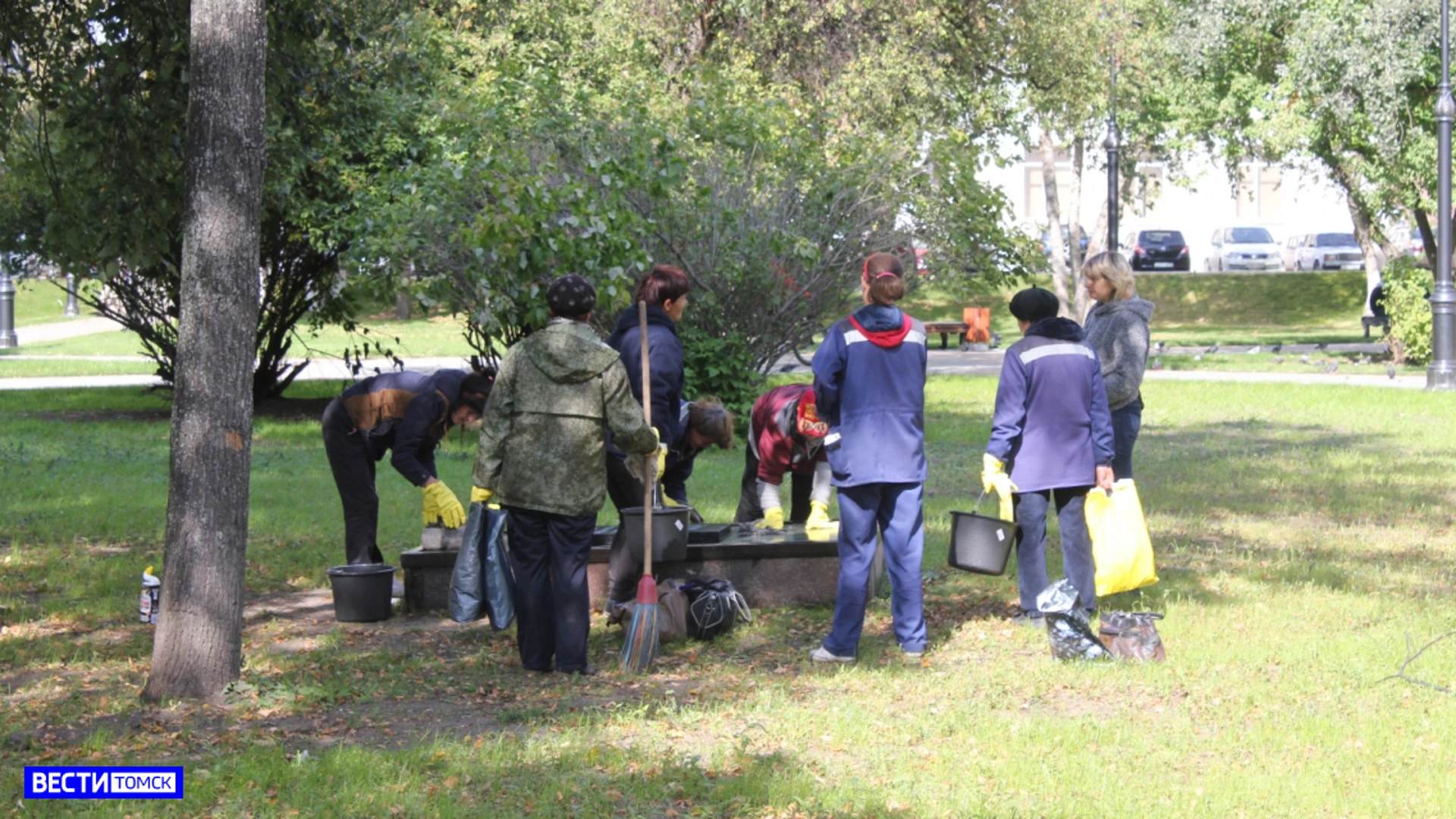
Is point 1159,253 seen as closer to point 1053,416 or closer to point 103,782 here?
point 1053,416

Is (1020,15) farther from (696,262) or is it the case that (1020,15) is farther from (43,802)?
(43,802)

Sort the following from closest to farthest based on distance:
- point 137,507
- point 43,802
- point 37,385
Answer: point 43,802 < point 137,507 < point 37,385

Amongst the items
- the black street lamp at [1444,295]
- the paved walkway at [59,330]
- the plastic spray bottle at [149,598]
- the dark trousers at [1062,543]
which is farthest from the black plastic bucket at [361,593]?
the paved walkway at [59,330]

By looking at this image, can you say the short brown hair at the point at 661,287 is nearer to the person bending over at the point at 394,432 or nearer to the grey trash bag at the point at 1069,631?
the person bending over at the point at 394,432

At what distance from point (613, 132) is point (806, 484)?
22.7 feet

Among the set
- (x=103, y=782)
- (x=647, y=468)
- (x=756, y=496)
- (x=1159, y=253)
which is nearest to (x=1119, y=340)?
(x=756, y=496)

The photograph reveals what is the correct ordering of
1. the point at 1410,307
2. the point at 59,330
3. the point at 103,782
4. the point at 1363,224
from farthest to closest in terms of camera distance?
the point at 59,330 < the point at 1363,224 < the point at 1410,307 < the point at 103,782

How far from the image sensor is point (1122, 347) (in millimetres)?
7703

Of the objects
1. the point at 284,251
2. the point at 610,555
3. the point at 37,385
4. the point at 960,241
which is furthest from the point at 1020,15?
the point at 610,555

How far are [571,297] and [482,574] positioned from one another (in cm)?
137

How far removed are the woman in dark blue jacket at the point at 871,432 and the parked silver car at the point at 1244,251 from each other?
42568 millimetres

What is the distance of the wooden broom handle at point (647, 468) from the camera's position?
673 cm

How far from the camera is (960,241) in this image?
14852 mm

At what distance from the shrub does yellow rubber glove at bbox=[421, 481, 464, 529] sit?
18.7m
